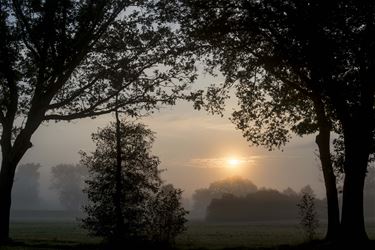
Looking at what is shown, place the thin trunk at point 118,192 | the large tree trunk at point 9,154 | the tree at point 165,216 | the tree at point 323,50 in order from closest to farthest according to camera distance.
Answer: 1. the tree at point 323,50
2. the thin trunk at point 118,192
3. the large tree trunk at point 9,154
4. the tree at point 165,216

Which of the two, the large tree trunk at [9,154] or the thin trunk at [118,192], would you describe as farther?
the large tree trunk at [9,154]

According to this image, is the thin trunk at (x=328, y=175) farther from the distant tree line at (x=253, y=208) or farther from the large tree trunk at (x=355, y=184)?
the distant tree line at (x=253, y=208)

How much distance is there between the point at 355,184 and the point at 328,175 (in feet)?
17.0

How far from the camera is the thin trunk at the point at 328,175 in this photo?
96.9 feet

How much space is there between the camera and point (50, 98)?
33219 millimetres

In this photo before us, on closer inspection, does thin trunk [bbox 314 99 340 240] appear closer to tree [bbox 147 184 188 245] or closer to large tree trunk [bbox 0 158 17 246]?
tree [bbox 147 184 188 245]

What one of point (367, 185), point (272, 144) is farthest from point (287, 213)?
point (272, 144)

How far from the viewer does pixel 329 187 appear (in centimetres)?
3089

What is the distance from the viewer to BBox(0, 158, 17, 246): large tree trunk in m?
31.9

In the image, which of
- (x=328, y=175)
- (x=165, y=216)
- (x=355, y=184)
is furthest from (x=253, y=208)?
(x=355, y=184)

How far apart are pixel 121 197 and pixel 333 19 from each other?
56.7ft

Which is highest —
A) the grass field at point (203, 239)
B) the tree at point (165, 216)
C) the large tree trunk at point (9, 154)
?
the large tree trunk at point (9, 154)

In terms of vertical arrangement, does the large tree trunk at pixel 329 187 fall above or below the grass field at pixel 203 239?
above

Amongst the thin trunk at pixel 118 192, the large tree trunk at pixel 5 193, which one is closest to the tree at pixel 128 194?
the thin trunk at pixel 118 192
